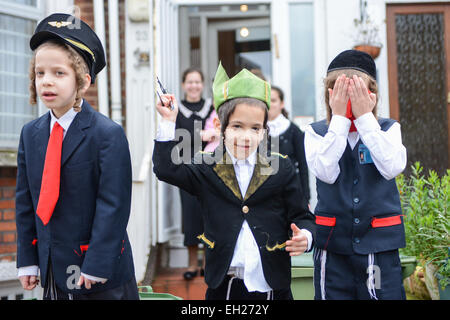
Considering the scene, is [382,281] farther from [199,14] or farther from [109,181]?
[199,14]

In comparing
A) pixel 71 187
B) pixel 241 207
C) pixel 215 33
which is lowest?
pixel 241 207

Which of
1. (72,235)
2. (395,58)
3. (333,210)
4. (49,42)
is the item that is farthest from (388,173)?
(395,58)

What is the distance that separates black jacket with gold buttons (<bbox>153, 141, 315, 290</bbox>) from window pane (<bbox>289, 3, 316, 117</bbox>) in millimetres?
3244

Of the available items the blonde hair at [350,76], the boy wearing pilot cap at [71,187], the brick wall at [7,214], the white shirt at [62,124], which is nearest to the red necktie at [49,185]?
the boy wearing pilot cap at [71,187]

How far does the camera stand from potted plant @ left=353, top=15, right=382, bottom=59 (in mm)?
5004

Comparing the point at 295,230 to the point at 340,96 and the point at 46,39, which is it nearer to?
the point at 340,96

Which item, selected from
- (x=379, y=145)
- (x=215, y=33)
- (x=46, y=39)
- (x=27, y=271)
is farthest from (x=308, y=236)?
(x=215, y=33)

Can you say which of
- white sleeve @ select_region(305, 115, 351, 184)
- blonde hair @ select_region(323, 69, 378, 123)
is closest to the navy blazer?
white sleeve @ select_region(305, 115, 351, 184)

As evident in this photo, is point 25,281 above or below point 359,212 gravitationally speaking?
below

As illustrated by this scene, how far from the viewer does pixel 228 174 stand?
2.24 metres

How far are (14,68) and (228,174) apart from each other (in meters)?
3.47

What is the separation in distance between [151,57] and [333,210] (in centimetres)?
322

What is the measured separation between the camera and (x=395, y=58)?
213 inches
